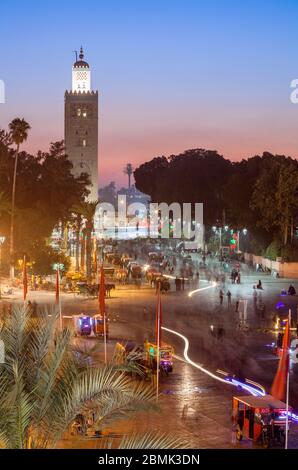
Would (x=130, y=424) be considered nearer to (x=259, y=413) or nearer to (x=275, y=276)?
(x=259, y=413)

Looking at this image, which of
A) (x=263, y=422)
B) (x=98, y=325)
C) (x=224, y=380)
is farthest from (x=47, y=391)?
(x=98, y=325)

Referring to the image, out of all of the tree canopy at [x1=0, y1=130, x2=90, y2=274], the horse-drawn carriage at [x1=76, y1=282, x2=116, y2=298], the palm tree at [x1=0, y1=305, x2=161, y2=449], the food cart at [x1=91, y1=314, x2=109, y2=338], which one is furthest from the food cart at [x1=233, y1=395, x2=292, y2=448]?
the tree canopy at [x1=0, y1=130, x2=90, y2=274]

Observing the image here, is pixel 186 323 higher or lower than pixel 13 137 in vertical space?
lower

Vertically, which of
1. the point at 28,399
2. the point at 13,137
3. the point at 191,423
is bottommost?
the point at 191,423

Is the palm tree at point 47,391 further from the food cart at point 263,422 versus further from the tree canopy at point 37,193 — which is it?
the tree canopy at point 37,193

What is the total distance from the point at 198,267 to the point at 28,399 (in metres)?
53.7

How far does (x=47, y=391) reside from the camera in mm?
7570

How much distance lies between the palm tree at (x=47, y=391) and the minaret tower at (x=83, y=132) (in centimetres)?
10219

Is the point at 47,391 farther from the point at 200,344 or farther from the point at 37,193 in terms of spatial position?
the point at 37,193

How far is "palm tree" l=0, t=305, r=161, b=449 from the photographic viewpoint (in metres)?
7.33

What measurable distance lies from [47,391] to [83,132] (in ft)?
348

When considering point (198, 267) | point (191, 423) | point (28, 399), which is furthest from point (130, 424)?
point (198, 267)

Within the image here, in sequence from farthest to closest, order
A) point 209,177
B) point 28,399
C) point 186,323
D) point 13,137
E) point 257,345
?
1. point 209,177
2. point 13,137
3. point 186,323
4. point 257,345
5. point 28,399

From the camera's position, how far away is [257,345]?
25984 millimetres
